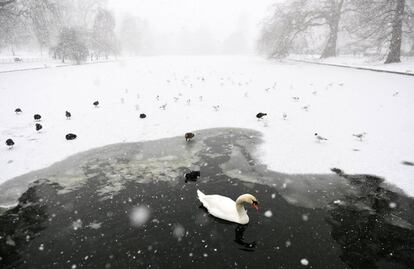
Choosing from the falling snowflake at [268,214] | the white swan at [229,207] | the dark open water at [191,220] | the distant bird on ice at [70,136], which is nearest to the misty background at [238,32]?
the distant bird on ice at [70,136]

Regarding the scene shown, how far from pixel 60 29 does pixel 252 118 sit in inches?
1774

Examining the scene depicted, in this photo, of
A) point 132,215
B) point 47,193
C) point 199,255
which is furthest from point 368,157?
point 47,193

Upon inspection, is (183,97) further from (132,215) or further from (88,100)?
(132,215)

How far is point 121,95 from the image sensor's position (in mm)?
20391

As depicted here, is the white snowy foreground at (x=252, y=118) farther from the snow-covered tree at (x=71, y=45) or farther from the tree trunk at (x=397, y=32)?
the snow-covered tree at (x=71, y=45)

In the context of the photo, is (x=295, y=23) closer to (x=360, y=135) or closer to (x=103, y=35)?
(x=360, y=135)

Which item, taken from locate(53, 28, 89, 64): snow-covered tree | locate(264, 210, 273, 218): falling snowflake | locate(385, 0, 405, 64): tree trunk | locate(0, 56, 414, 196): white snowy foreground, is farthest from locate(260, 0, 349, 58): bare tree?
locate(264, 210, 273, 218): falling snowflake

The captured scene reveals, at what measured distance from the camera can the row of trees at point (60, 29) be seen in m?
25.7

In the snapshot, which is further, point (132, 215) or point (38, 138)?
point (38, 138)

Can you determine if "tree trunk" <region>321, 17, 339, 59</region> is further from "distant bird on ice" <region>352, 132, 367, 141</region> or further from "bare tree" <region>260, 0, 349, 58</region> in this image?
"distant bird on ice" <region>352, 132, 367, 141</region>

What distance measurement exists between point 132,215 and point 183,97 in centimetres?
1311

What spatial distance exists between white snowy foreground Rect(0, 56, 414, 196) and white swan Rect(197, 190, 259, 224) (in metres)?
3.19

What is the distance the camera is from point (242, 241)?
241 inches

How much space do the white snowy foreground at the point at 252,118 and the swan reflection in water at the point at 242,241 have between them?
342 centimetres
